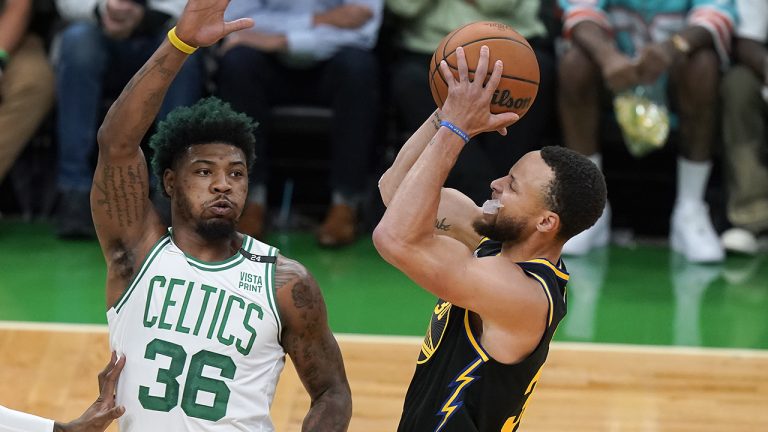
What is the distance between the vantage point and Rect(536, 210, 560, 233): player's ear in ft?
10.6

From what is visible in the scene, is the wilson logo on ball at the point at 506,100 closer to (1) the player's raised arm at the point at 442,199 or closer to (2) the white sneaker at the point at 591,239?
(1) the player's raised arm at the point at 442,199

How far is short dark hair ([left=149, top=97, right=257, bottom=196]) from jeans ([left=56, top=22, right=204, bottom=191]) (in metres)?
3.16

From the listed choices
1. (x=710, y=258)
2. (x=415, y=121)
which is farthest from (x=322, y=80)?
(x=710, y=258)

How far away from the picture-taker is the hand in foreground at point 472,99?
3096mm

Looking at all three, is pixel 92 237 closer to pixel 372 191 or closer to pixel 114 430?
pixel 372 191

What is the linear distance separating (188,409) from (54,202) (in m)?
4.33

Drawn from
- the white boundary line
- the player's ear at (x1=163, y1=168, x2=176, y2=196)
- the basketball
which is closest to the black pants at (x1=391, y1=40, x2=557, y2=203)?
the white boundary line

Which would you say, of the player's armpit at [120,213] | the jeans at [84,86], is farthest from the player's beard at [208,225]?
the jeans at [84,86]

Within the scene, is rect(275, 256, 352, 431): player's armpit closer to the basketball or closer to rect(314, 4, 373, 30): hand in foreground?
the basketball

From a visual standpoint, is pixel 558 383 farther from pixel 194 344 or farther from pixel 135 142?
pixel 135 142

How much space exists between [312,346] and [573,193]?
2.70 feet

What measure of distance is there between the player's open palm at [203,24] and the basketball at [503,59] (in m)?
0.60

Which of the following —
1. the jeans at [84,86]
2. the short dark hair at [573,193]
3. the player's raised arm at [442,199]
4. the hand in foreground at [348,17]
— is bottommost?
the jeans at [84,86]

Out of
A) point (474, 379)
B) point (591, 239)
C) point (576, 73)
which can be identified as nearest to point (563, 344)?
point (591, 239)
